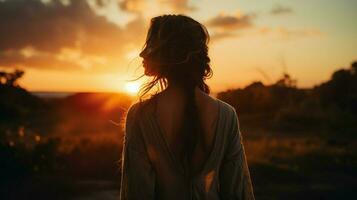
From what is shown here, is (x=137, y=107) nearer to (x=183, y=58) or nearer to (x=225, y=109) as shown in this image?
(x=183, y=58)

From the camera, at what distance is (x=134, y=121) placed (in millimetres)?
2840

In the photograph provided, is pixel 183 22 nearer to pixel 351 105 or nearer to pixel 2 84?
pixel 2 84

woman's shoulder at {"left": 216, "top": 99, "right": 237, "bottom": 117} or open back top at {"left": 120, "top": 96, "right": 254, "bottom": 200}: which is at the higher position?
woman's shoulder at {"left": 216, "top": 99, "right": 237, "bottom": 117}

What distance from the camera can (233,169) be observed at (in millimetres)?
2887

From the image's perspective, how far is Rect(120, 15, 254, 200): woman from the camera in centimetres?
272

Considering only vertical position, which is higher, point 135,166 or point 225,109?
point 225,109

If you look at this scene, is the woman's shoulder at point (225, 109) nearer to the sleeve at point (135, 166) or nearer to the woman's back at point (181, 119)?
the woman's back at point (181, 119)

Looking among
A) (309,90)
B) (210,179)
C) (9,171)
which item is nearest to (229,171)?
(210,179)

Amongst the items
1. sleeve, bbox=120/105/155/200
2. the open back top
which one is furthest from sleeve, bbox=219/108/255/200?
sleeve, bbox=120/105/155/200

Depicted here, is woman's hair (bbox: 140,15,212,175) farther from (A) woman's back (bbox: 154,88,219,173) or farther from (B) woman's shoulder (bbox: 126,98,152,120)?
(B) woman's shoulder (bbox: 126,98,152,120)

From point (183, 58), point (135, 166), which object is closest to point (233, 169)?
point (135, 166)

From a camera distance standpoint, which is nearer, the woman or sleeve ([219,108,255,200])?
the woman

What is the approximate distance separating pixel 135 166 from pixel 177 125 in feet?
1.10

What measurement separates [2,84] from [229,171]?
Answer: 21212mm
